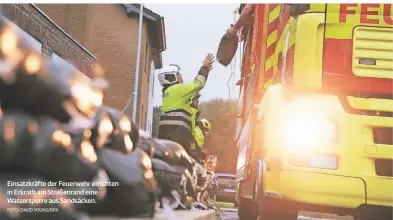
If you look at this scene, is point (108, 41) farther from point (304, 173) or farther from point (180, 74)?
point (304, 173)

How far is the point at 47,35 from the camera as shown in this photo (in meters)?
2.55

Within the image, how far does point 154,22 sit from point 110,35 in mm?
237

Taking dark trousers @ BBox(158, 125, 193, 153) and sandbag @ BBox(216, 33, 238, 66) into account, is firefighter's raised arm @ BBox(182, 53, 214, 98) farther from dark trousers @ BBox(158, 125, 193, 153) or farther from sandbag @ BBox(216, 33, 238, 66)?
dark trousers @ BBox(158, 125, 193, 153)

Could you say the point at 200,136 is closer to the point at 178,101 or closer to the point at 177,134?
the point at 177,134

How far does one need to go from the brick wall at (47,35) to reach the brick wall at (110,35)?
64mm

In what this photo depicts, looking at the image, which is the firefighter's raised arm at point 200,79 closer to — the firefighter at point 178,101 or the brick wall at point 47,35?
the firefighter at point 178,101

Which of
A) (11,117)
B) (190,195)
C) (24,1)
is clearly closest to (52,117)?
(11,117)

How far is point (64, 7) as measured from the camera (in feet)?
10.9

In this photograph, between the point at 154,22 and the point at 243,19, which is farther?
the point at 243,19

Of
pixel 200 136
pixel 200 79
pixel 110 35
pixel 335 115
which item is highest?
pixel 110 35

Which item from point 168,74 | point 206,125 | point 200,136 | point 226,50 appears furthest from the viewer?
point 226,50

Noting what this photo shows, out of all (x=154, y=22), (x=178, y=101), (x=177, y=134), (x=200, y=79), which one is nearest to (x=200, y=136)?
(x=177, y=134)

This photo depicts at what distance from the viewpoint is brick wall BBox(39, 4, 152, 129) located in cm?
311

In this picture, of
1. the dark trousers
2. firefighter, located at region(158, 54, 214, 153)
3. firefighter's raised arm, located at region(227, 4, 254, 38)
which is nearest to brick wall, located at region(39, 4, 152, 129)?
firefighter, located at region(158, 54, 214, 153)
